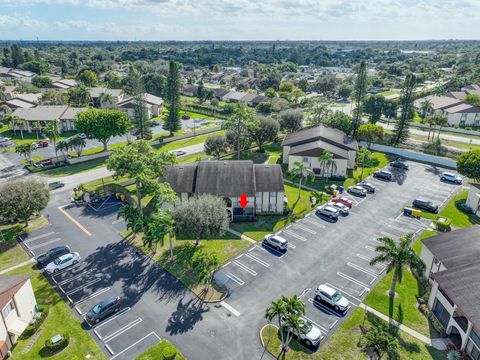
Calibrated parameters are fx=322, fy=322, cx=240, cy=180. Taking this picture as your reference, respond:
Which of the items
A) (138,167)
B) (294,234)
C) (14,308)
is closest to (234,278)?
(294,234)

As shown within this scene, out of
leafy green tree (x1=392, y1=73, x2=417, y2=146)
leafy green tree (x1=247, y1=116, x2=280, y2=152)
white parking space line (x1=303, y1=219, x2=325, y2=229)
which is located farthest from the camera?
leafy green tree (x1=392, y1=73, x2=417, y2=146)

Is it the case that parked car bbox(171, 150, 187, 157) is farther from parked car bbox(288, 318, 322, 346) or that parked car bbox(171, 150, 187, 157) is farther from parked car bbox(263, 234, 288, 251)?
parked car bbox(288, 318, 322, 346)

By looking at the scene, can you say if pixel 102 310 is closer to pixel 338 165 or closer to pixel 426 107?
pixel 338 165

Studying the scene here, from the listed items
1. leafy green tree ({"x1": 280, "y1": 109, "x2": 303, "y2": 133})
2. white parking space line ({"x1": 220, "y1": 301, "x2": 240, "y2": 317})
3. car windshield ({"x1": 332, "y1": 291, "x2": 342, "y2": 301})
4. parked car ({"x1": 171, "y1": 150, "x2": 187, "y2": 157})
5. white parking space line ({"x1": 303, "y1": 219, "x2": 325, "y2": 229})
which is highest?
leafy green tree ({"x1": 280, "y1": 109, "x2": 303, "y2": 133})

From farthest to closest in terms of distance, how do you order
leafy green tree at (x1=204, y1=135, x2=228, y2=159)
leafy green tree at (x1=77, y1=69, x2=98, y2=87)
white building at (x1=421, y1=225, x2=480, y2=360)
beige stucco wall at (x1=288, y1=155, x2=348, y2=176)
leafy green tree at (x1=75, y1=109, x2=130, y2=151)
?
leafy green tree at (x1=77, y1=69, x2=98, y2=87)
leafy green tree at (x1=75, y1=109, x2=130, y2=151)
leafy green tree at (x1=204, y1=135, x2=228, y2=159)
beige stucco wall at (x1=288, y1=155, x2=348, y2=176)
white building at (x1=421, y1=225, x2=480, y2=360)

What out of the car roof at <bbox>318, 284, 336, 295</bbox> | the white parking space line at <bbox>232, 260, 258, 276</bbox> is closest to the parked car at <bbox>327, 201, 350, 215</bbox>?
the car roof at <bbox>318, 284, 336, 295</bbox>

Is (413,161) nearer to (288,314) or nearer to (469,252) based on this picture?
(469,252)
